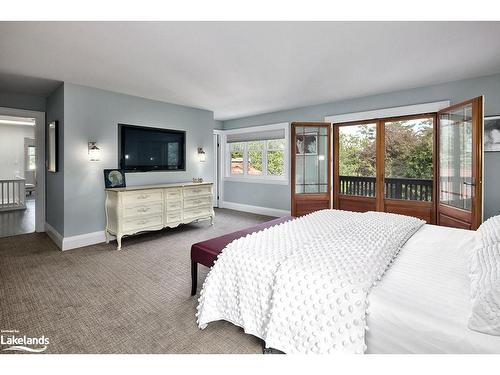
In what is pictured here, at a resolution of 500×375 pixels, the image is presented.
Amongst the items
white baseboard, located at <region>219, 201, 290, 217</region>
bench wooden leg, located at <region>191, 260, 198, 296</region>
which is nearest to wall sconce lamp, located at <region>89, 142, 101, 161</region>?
bench wooden leg, located at <region>191, 260, 198, 296</region>

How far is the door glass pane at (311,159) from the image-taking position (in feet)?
16.7

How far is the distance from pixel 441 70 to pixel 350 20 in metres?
2.05

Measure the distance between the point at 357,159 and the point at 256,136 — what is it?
247 cm

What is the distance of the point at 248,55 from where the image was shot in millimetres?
2883

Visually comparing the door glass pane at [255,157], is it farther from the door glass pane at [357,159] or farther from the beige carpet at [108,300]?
the beige carpet at [108,300]

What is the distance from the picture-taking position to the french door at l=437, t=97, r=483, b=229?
322cm

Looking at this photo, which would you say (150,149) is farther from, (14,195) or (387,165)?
(14,195)

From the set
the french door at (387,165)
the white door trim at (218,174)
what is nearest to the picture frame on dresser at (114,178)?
the white door trim at (218,174)

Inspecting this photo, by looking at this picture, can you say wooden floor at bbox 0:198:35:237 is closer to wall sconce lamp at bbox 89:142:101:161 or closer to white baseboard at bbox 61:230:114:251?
white baseboard at bbox 61:230:114:251

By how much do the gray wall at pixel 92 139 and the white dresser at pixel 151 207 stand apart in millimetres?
292

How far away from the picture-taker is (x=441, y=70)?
3.40m

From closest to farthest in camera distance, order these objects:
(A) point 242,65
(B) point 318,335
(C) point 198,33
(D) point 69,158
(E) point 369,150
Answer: (B) point 318,335 → (C) point 198,33 → (A) point 242,65 → (D) point 69,158 → (E) point 369,150
